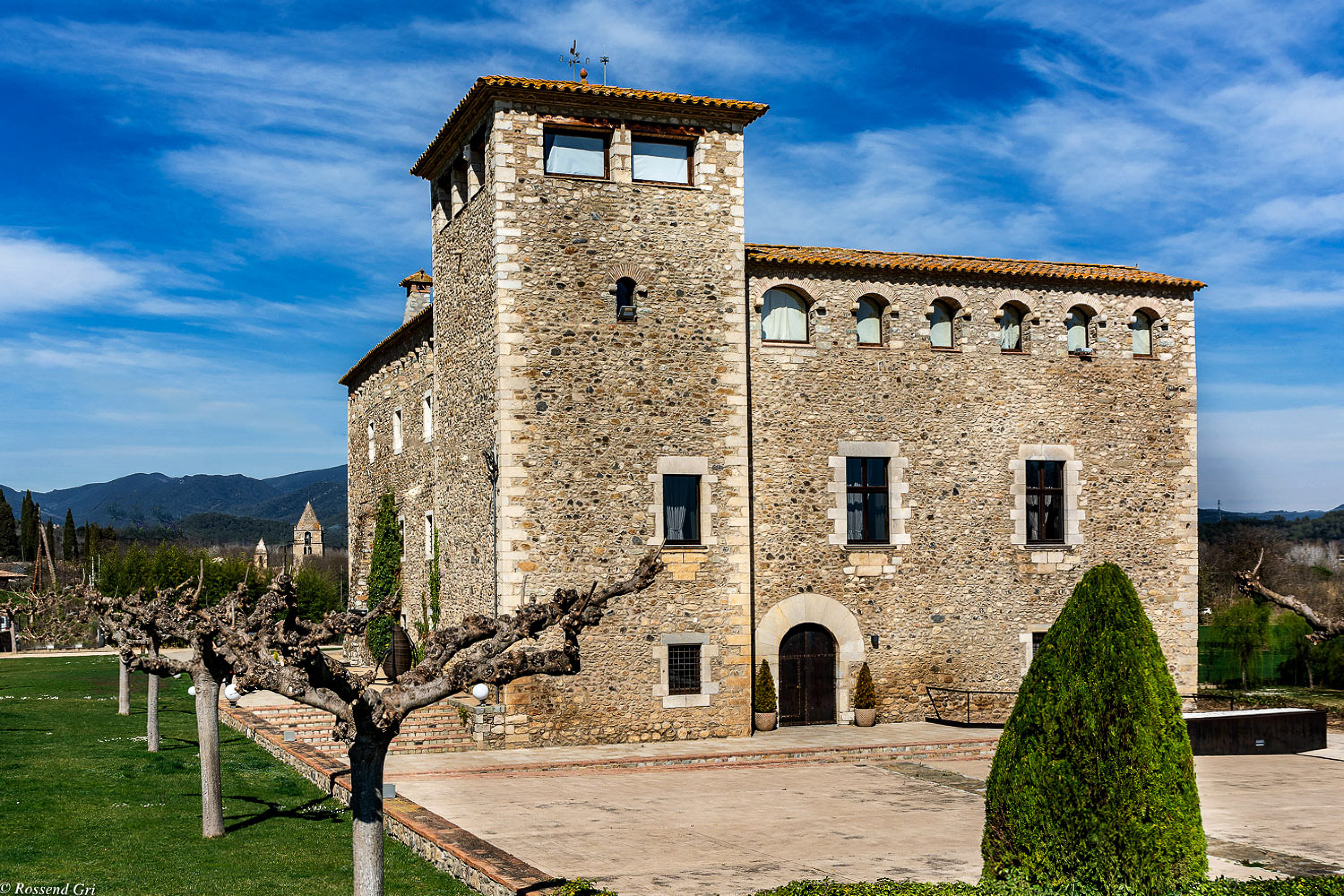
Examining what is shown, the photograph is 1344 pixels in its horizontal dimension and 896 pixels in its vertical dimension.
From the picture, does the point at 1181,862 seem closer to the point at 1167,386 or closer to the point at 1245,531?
the point at 1167,386

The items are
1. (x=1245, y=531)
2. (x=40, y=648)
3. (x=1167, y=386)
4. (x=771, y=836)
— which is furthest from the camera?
(x=1245, y=531)

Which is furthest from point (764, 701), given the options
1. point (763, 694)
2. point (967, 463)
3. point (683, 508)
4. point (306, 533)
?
point (306, 533)

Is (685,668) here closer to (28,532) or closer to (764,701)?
(764,701)

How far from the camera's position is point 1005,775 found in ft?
29.3

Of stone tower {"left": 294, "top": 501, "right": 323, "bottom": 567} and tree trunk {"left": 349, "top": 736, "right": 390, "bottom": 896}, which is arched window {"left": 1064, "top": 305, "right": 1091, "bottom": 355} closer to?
tree trunk {"left": 349, "top": 736, "right": 390, "bottom": 896}

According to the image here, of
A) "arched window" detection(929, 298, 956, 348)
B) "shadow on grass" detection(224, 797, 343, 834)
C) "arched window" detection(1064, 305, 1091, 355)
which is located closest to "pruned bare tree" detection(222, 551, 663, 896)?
"shadow on grass" detection(224, 797, 343, 834)

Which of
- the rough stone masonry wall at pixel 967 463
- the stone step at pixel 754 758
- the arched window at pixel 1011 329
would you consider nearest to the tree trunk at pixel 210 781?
the stone step at pixel 754 758

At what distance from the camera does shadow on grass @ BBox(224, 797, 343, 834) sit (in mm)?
12609

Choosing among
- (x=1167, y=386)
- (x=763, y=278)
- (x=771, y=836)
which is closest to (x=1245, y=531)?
(x=1167, y=386)

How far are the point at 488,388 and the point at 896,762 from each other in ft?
29.8

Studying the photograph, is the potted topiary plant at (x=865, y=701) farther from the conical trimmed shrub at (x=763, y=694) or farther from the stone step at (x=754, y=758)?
the stone step at (x=754, y=758)

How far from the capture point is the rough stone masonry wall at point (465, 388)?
19688 millimetres

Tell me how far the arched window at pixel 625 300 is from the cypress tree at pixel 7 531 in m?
78.0

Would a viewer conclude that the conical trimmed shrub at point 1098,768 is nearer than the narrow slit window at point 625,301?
Yes
